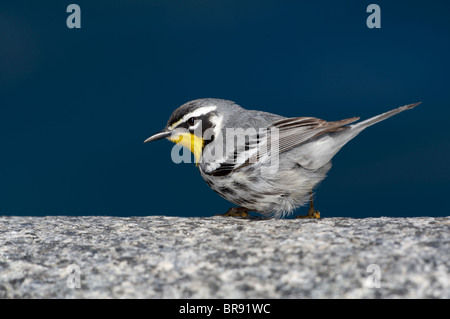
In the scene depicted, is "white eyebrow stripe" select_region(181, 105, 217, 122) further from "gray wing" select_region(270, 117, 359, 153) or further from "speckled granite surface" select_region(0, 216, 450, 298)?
"speckled granite surface" select_region(0, 216, 450, 298)

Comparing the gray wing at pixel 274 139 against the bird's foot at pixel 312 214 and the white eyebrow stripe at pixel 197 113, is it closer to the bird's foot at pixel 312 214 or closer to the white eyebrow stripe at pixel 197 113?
the white eyebrow stripe at pixel 197 113

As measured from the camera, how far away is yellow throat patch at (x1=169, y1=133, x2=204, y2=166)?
534 cm

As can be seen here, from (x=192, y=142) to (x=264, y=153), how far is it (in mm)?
879

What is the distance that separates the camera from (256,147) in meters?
4.98

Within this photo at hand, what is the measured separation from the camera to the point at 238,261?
3.64 m

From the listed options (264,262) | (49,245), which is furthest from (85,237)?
(264,262)

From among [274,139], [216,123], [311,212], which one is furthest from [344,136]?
A: [216,123]

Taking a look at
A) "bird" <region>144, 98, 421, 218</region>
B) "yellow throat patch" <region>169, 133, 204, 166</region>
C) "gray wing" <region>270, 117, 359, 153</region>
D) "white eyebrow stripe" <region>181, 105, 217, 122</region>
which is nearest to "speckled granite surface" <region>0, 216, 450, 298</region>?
"bird" <region>144, 98, 421, 218</region>

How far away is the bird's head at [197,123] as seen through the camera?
529 cm

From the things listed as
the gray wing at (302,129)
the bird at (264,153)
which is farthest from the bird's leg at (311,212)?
the gray wing at (302,129)

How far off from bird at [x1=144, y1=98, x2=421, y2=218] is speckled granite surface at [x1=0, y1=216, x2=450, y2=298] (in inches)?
19.8

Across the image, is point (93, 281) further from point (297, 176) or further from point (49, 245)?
point (297, 176)

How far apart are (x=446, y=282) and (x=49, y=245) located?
3.02m

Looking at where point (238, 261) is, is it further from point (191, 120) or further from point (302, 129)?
point (191, 120)
